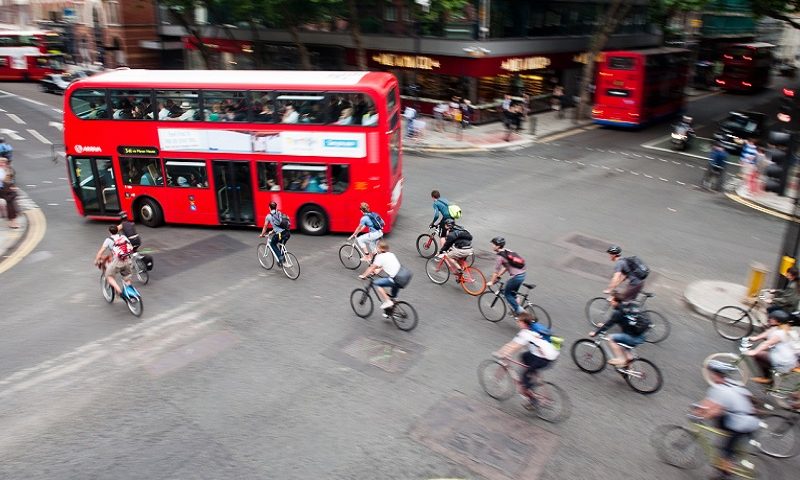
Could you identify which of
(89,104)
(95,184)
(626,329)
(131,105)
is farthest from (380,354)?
(89,104)

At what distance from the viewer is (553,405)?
26.9 feet

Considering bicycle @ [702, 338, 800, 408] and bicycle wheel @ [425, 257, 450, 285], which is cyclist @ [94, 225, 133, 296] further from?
bicycle @ [702, 338, 800, 408]

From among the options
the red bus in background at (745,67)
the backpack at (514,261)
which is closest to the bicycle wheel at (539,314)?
the backpack at (514,261)

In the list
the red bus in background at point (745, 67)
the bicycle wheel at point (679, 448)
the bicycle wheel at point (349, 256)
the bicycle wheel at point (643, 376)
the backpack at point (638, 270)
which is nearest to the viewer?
the bicycle wheel at point (679, 448)

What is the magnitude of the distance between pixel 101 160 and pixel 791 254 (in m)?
16.1

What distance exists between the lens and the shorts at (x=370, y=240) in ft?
40.8

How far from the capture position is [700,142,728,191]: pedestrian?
19.0 meters

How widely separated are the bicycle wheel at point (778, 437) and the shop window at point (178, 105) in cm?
1321

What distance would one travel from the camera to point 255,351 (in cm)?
991

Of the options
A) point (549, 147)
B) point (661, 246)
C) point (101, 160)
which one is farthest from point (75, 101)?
point (549, 147)

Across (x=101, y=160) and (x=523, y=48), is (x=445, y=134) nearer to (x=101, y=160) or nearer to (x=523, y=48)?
(x=523, y=48)

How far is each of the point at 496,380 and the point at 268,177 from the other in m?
8.91

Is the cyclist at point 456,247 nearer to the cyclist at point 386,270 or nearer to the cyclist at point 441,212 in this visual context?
the cyclist at point 441,212

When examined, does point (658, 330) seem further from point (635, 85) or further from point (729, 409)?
point (635, 85)
